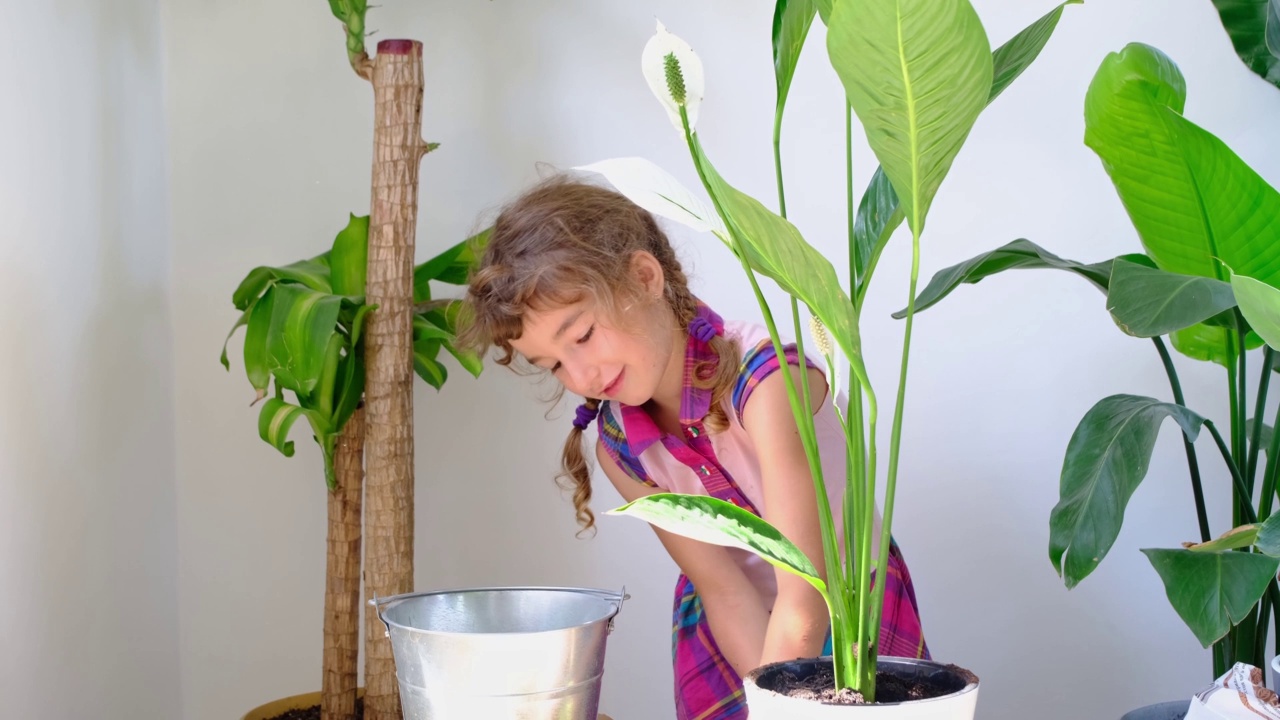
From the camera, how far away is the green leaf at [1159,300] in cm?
84

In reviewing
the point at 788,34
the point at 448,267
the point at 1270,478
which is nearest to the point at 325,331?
the point at 448,267

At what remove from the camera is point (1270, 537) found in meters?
0.82

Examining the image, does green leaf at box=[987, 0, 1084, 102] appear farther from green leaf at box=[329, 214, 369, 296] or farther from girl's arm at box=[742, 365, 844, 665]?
green leaf at box=[329, 214, 369, 296]

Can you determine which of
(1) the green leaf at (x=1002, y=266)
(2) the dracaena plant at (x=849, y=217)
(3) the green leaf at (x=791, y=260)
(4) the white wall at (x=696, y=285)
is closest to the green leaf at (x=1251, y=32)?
(4) the white wall at (x=696, y=285)

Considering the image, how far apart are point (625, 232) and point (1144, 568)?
1.01 meters

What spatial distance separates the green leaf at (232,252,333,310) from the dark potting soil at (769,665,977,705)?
3.10 feet

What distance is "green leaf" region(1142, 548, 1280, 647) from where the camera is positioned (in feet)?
2.95

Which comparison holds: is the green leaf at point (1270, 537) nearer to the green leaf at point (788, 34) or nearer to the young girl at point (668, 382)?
the young girl at point (668, 382)

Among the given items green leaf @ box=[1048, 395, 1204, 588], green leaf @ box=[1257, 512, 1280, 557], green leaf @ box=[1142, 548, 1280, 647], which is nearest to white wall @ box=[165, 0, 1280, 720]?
green leaf @ box=[1048, 395, 1204, 588]

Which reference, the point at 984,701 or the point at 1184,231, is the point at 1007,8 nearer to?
the point at 1184,231

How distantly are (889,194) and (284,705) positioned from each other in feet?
3.89

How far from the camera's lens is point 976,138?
165cm

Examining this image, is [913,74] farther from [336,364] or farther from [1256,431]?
[336,364]

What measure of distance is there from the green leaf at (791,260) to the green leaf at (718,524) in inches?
4.5
